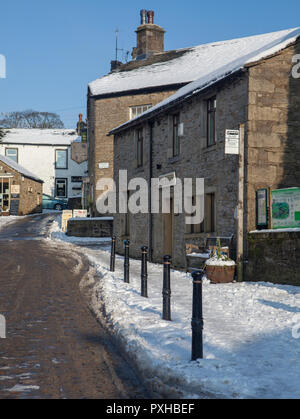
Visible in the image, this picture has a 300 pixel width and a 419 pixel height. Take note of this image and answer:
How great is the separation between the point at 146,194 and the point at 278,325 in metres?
12.0

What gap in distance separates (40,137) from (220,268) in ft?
151

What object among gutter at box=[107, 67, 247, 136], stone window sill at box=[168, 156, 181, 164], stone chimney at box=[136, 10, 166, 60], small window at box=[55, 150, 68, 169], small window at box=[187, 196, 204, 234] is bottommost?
small window at box=[187, 196, 204, 234]

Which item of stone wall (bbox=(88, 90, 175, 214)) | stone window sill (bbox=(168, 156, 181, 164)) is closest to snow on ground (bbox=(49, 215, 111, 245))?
stone wall (bbox=(88, 90, 175, 214))

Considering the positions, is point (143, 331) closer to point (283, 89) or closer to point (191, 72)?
point (283, 89)

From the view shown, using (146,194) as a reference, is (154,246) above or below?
below

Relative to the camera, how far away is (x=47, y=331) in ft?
22.4

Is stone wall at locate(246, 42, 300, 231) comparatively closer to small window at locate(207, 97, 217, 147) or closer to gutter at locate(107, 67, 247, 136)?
gutter at locate(107, 67, 247, 136)

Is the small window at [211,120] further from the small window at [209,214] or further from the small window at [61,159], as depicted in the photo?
the small window at [61,159]

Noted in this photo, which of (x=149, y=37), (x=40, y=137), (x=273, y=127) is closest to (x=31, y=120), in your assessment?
(x=40, y=137)

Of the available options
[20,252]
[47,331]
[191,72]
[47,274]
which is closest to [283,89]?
[47,274]

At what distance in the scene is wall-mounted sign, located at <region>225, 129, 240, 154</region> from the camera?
1202cm

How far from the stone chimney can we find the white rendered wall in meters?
21.7

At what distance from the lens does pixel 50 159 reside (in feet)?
177

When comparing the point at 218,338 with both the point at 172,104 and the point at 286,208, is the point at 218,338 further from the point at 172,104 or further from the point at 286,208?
the point at 172,104
